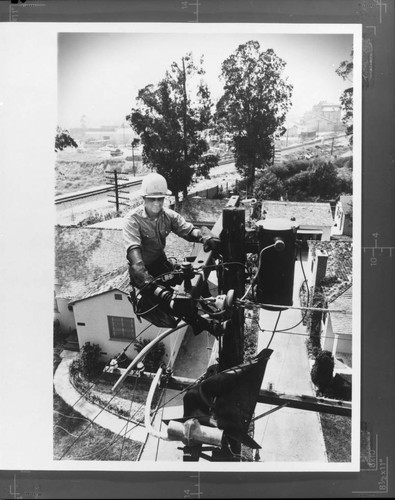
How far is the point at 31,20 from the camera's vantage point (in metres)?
3.92

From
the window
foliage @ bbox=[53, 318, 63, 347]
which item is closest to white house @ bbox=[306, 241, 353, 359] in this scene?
the window

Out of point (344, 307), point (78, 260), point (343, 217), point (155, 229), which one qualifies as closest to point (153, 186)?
point (155, 229)

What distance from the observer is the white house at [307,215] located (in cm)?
405

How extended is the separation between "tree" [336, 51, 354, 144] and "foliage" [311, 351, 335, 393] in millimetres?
2292

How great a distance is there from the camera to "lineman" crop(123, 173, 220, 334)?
10.3 ft

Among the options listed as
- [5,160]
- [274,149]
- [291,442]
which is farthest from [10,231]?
[291,442]

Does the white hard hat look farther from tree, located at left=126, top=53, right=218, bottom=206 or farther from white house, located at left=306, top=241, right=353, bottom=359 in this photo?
white house, located at left=306, top=241, right=353, bottom=359

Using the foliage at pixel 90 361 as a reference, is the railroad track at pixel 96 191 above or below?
above

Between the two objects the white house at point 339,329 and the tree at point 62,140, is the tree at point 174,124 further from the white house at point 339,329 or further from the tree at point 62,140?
the white house at point 339,329

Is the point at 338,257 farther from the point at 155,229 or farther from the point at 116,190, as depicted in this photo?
the point at 116,190

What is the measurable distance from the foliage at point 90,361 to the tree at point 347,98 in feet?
11.0

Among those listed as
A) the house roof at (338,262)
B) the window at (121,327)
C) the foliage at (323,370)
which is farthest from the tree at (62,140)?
the foliage at (323,370)

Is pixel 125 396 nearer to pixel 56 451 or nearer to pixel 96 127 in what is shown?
pixel 56 451

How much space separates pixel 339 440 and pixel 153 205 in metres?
2.89
